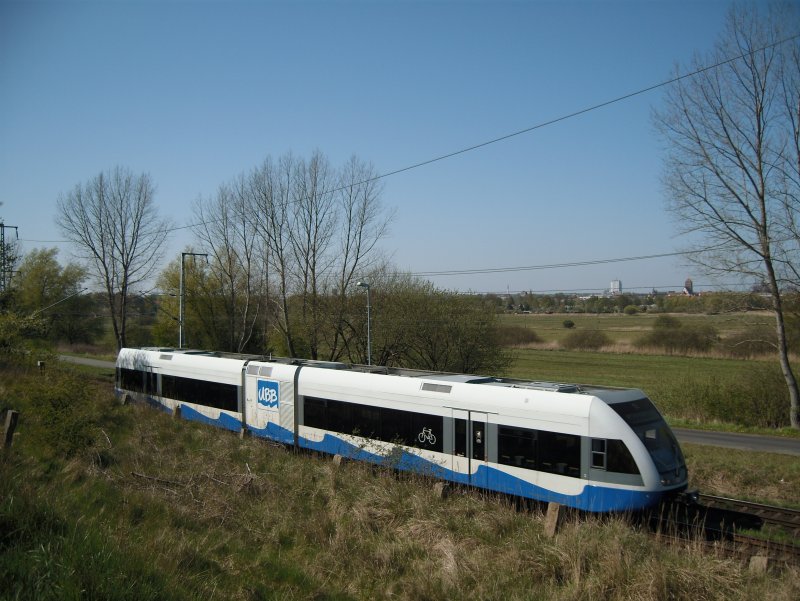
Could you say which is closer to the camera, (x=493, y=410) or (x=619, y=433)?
(x=619, y=433)

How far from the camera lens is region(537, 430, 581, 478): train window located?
36.0ft

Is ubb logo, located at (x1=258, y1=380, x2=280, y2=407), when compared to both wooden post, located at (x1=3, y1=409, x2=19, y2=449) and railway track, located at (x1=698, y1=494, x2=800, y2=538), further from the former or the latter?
railway track, located at (x1=698, y1=494, x2=800, y2=538)

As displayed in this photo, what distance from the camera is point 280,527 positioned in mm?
9672

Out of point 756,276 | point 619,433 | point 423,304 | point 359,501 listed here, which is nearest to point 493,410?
point 619,433

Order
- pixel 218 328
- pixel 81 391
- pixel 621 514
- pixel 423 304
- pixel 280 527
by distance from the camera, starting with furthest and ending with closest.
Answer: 1. pixel 218 328
2. pixel 423 304
3. pixel 81 391
4. pixel 621 514
5. pixel 280 527

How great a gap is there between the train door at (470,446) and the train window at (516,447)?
1.25 feet

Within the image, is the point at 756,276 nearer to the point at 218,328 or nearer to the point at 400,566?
the point at 400,566

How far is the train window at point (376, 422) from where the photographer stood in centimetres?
1334

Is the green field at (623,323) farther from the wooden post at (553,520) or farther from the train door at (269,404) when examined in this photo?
the wooden post at (553,520)

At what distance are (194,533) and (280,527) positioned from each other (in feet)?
5.15

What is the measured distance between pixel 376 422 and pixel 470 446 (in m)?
2.95

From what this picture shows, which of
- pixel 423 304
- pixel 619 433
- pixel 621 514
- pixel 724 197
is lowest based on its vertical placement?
pixel 621 514

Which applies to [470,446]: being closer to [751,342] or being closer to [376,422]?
[376,422]

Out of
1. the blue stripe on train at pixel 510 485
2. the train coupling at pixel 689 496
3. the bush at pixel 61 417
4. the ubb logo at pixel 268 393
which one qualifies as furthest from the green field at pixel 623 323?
the bush at pixel 61 417
